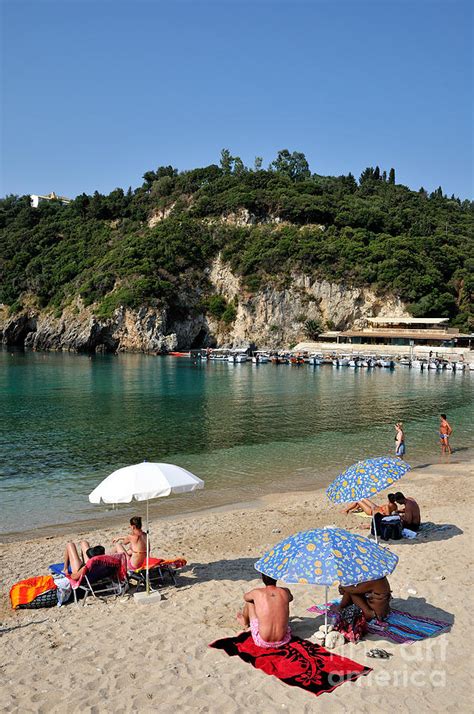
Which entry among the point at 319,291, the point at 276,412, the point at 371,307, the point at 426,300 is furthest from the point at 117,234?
the point at 276,412

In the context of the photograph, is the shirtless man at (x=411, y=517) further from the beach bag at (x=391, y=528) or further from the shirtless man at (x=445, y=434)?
the shirtless man at (x=445, y=434)

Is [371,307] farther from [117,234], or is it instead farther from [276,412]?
[276,412]

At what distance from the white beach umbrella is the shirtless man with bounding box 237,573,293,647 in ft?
6.99

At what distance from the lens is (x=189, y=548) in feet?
37.2

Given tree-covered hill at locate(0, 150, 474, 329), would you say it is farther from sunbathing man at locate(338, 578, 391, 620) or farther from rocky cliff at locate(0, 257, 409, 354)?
sunbathing man at locate(338, 578, 391, 620)

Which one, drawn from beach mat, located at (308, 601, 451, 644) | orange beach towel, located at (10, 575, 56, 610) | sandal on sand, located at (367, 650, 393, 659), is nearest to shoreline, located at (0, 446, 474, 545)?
orange beach towel, located at (10, 575, 56, 610)

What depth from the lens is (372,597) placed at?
7211 mm

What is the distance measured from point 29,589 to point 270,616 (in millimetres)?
4092

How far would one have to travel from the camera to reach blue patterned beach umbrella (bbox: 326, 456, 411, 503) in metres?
9.90

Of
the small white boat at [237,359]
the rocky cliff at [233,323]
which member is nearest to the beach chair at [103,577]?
the small white boat at [237,359]

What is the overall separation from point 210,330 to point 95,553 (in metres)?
91.5

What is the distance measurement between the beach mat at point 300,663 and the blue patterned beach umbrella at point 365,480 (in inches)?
138

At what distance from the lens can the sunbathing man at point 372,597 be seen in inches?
279

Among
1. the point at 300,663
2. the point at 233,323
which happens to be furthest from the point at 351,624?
the point at 233,323
